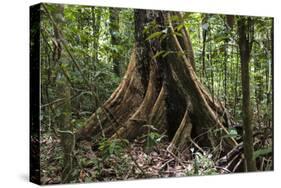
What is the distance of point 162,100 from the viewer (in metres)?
7.75

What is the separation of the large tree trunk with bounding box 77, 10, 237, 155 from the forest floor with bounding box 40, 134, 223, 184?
0.13m

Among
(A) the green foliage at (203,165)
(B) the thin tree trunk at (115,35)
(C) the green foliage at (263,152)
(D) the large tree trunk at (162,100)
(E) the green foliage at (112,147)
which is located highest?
(B) the thin tree trunk at (115,35)

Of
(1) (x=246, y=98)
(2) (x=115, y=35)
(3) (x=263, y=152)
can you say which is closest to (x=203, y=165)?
(3) (x=263, y=152)

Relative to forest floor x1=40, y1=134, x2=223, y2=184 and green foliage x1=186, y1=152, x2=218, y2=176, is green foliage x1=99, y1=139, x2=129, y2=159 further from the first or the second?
green foliage x1=186, y1=152, x2=218, y2=176

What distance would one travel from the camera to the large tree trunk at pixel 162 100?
7.45m

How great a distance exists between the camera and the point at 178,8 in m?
7.93

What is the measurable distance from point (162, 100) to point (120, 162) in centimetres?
93

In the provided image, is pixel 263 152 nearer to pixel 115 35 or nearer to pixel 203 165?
pixel 203 165

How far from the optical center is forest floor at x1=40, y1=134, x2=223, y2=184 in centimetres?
704

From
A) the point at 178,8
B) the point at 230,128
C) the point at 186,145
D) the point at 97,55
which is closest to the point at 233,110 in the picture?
the point at 230,128

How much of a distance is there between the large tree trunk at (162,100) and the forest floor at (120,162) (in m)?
0.13

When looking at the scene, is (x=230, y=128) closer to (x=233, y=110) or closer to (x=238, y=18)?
(x=233, y=110)

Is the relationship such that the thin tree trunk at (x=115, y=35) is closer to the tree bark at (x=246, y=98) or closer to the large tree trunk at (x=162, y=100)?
the large tree trunk at (x=162, y=100)

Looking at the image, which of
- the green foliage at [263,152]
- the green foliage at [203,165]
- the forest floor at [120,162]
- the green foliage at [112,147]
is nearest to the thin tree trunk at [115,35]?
the green foliage at [112,147]
